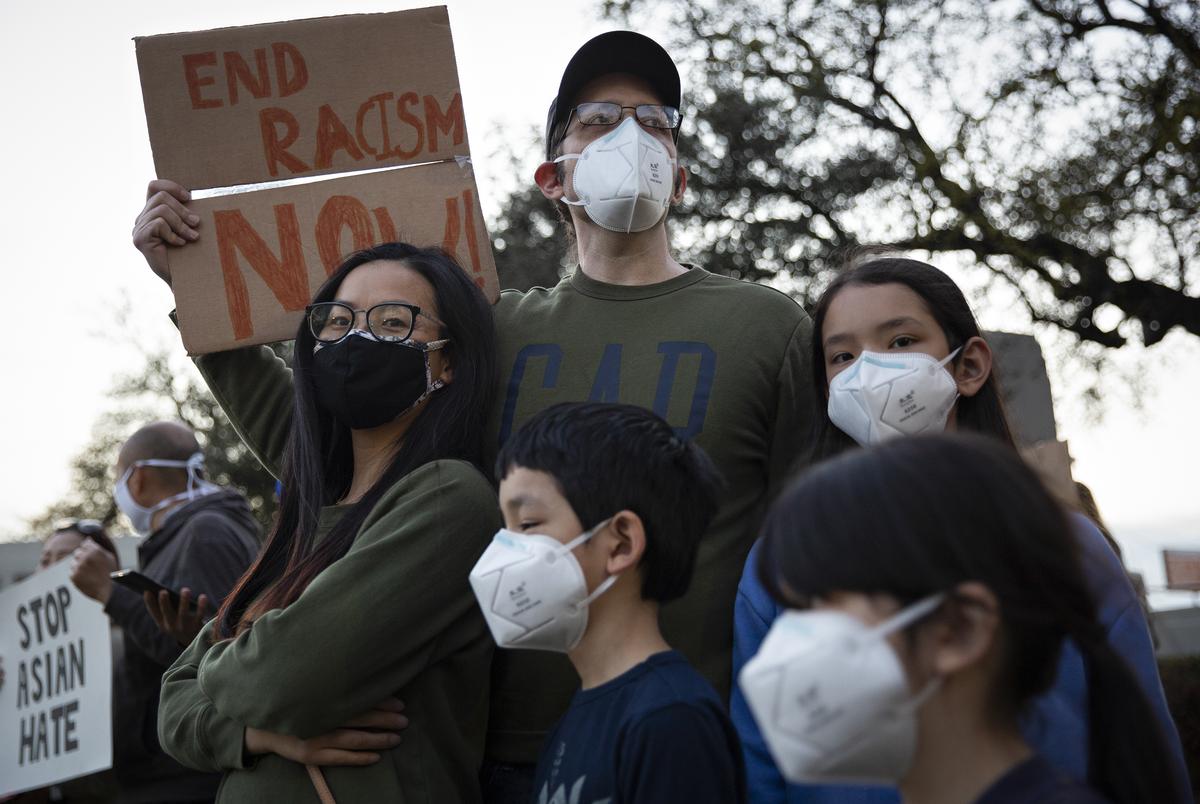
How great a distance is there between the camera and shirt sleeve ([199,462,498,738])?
2449mm

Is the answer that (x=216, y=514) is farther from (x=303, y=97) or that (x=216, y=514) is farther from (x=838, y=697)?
(x=838, y=697)

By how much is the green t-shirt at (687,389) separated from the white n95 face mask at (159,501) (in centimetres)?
300

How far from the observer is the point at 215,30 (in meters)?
3.56

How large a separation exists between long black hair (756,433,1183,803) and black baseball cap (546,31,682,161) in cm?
181

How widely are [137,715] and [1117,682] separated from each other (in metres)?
4.23

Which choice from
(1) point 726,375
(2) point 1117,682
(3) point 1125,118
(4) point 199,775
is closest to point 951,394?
(1) point 726,375

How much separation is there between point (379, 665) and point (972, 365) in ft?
4.61

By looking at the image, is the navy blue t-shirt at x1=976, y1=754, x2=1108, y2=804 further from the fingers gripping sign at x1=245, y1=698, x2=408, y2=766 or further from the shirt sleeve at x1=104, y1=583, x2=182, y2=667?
the shirt sleeve at x1=104, y1=583, x2=182, y2=667

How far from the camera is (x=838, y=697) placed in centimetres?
158

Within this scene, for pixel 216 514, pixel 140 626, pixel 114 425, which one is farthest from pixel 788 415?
pixel 114 425

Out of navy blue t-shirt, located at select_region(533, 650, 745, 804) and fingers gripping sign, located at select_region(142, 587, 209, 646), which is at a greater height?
navy blue t-shirt, located at select_region(533, 650, 745, 804)

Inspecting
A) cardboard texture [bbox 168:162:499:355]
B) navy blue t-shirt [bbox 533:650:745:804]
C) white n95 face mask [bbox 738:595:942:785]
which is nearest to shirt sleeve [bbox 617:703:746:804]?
navy blue t-shirt [bbox 533:650:745:804]

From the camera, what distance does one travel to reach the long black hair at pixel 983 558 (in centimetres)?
165

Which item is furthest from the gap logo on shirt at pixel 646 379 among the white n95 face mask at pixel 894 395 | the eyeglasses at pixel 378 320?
the white n95 face mask at pixel 894 395
